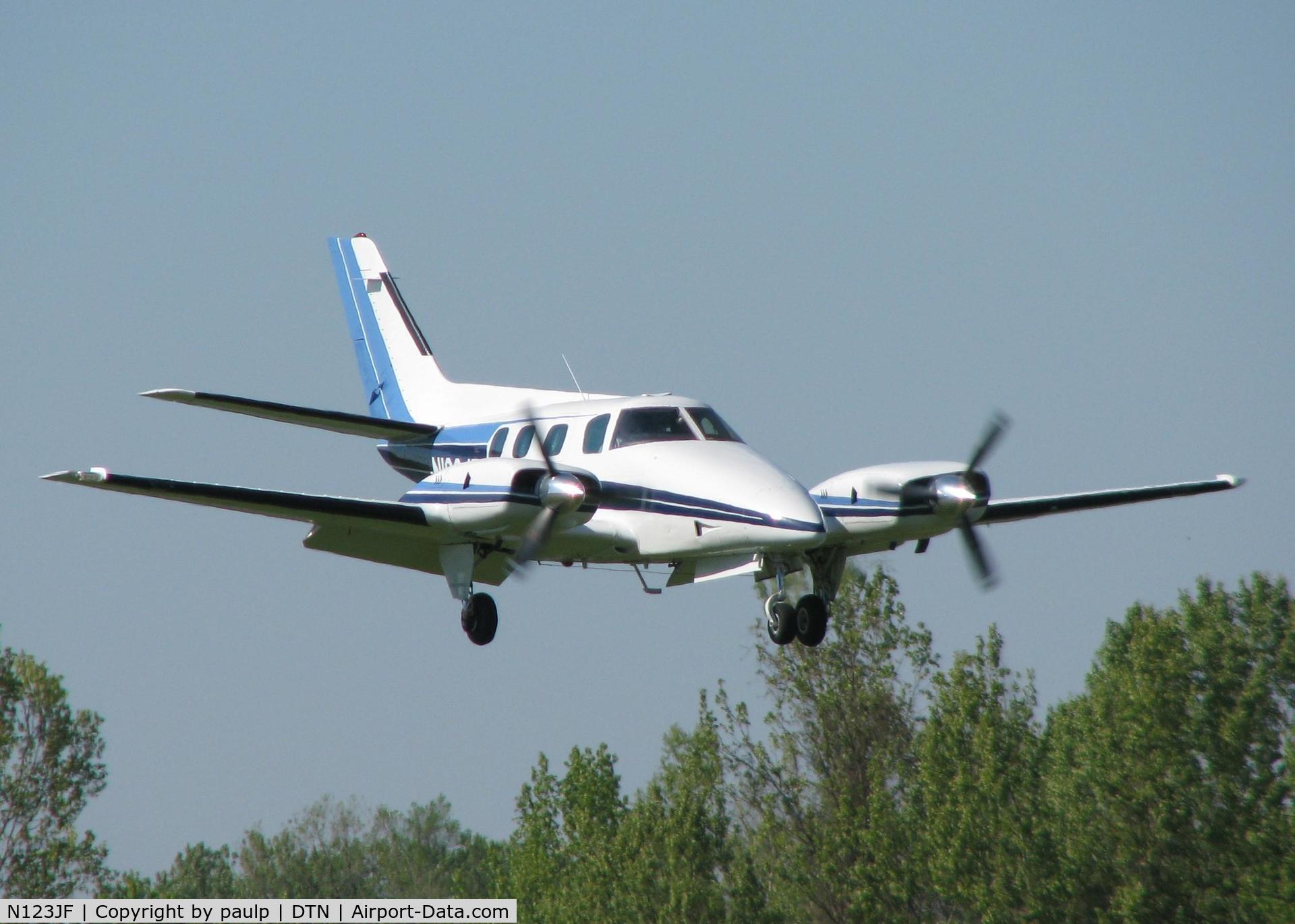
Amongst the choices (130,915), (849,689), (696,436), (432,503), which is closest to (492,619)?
(432,503)

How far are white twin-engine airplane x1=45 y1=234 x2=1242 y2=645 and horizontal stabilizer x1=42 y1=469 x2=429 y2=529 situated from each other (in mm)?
18

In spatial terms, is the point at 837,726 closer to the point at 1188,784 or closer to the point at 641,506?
the point at 1188,784

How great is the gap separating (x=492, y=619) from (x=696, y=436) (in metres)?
3.63

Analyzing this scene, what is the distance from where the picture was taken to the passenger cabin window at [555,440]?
62.8ft

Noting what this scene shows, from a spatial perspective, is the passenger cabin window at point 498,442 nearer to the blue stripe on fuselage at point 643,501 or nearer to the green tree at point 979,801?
the blue stripe on fuselage at point 643,501

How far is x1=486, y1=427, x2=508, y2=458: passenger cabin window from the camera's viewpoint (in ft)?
66.7

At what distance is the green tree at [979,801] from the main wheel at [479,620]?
19322 millimetres

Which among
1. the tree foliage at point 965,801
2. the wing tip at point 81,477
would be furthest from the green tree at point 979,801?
the wing tip at point 81,477

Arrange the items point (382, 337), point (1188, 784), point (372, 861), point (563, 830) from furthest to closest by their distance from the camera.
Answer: point (372, 861) < point (563, 830) < point (1188, 784) < point (382, 337)

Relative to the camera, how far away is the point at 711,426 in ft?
61.9

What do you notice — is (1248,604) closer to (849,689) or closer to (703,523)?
(849,689)

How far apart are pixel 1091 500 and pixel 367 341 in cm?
1183

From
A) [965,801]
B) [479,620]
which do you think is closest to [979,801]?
[965,801]

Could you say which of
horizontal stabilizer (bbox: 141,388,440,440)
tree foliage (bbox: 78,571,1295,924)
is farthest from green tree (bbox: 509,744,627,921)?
horizontal stabilizer (bbox: 141,388,440,440)
